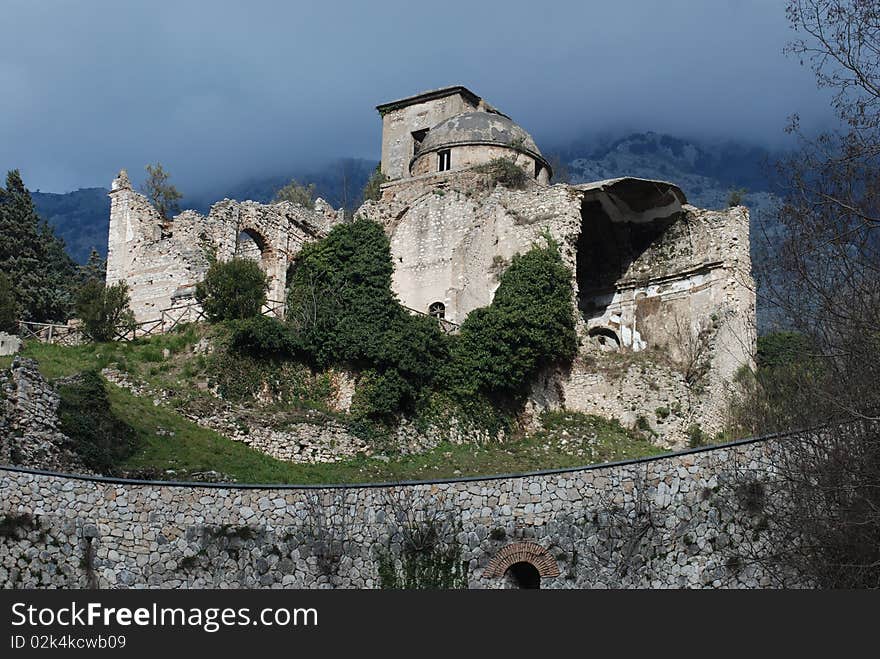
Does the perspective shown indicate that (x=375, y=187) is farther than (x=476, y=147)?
Yes

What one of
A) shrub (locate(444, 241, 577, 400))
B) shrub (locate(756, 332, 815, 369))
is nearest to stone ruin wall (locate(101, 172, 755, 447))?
shrub (locate(444, 241, 577, 400))

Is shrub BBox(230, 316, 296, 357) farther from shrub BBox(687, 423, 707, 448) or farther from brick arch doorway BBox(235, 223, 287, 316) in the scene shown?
shrub BBox(687, 423, 707, 448)

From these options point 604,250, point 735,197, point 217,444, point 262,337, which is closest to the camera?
point 217,444

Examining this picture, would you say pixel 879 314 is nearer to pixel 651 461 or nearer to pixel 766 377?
pixel 651 461

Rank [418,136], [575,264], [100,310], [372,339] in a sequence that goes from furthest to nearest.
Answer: [418,136] → [575,264] → [100,310] → [372,339]

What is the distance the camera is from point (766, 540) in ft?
65.0

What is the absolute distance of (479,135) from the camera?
40.9 m

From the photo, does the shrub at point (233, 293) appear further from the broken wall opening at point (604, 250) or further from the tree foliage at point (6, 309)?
the broken wall opening at point (604, 250)

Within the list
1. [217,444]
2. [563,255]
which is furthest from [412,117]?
[217,444]

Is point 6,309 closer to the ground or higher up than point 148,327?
closer to the ground

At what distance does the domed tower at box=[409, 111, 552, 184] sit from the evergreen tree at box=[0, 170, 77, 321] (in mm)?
15145

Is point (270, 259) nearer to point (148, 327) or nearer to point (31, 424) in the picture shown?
point (148, 327)

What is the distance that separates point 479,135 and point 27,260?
18.5 meters

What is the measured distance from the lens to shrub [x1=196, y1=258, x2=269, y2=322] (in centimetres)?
3206
